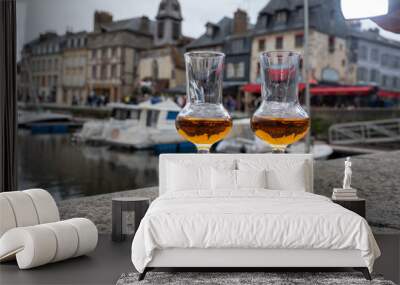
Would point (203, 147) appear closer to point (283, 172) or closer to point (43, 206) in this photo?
point (283, 172)

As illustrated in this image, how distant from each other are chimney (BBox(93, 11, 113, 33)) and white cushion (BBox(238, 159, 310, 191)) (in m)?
2.36

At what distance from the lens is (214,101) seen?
15.6 ft

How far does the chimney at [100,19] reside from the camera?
6.14 meters

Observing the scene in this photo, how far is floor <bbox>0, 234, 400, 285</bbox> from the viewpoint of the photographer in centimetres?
361

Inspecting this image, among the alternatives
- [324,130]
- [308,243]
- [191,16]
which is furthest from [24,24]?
[308,243]

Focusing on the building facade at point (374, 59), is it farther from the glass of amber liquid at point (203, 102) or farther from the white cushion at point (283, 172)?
the glass of amber liquid at point (203, 102)

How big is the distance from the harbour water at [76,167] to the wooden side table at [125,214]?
135 centimetres

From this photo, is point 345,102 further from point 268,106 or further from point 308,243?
point 308,243

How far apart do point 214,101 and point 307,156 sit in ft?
2.98

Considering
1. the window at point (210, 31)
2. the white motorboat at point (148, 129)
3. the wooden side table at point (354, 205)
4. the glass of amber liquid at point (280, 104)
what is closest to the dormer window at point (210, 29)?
the window at point (210, 31)

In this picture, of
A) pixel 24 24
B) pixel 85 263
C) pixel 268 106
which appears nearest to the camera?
pixel 85 263

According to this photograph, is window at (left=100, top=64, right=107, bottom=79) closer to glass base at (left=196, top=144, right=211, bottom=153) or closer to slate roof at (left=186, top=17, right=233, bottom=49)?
slate roof at (left=186, top=17, right=233, bottom=49)

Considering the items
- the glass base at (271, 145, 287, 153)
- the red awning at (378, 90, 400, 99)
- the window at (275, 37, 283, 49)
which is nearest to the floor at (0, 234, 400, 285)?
the glass base at (271, 145, 287, 153)

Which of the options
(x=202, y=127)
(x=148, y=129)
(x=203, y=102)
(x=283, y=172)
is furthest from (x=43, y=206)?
(x=148, y=129)
